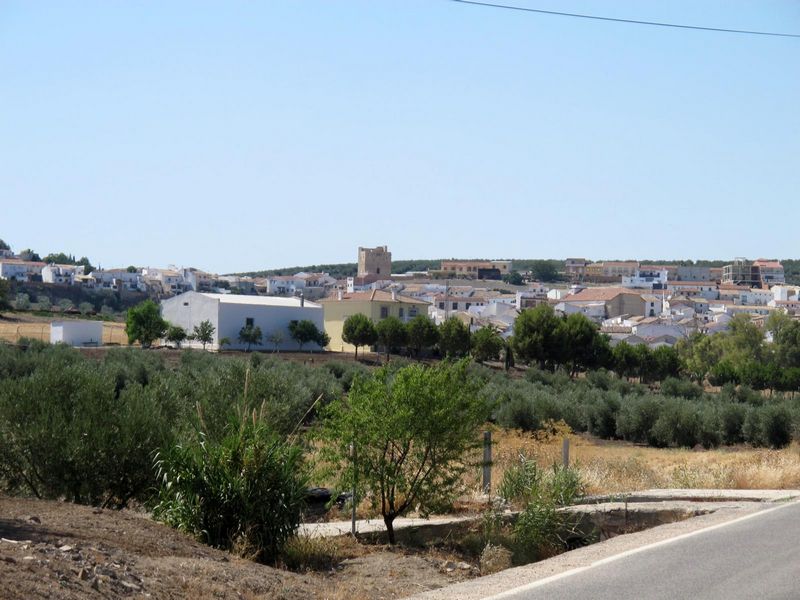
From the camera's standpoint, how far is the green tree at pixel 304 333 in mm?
90562

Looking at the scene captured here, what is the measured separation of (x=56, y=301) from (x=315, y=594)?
15375 centimetres

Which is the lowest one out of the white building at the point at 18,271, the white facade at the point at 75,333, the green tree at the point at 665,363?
the green tree at the point at 665,363

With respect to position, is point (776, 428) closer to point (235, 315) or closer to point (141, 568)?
point (141, 568)

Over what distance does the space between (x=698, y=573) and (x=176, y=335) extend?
78.5 metres

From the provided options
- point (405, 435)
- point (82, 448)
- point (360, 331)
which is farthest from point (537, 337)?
point (82, 448)

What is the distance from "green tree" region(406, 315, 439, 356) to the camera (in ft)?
306

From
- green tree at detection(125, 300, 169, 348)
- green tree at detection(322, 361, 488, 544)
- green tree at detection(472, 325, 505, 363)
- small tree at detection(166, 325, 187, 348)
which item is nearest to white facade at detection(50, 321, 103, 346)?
green tree at detection(125, 300, 169, 348)

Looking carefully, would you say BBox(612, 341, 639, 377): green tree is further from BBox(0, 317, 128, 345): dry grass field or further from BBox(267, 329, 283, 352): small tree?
BBox(0, 317, 128, 345): dry grass field

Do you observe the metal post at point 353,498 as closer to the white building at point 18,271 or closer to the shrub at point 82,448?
the shrub at point 82,448

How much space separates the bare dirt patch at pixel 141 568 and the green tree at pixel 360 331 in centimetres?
8292

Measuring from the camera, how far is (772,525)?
44.8 ft

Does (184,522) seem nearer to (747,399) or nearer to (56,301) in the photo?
(747,399)

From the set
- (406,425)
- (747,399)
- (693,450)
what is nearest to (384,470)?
(406,425)

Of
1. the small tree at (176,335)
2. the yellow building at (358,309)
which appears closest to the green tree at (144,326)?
the small tree at (176,335)
